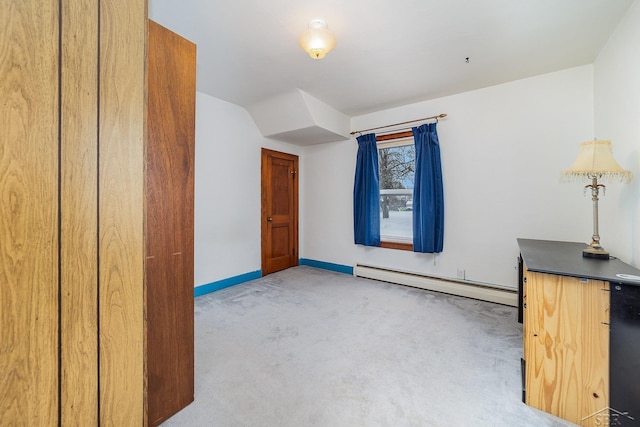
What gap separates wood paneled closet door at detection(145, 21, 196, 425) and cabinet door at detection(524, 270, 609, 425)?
1.96m

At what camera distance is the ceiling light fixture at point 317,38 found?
6.42 feet

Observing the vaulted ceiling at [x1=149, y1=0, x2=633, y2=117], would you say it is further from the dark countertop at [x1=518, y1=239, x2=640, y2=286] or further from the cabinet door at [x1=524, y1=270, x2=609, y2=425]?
the cabinet door at [x1=524, y1=270, x2=609, y2=425]

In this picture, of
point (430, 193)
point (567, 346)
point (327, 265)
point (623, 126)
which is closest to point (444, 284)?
point (430, 193)

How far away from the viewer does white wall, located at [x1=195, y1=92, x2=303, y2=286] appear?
3.41 metres

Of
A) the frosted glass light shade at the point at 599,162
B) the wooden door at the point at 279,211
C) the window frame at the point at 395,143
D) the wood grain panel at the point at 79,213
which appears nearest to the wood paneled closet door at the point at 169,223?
the wood grain panel at the point at 79,213

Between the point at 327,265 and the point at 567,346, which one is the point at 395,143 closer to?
the point at 327,265

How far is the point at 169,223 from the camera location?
56.7 inches

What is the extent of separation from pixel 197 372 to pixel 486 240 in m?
3.24

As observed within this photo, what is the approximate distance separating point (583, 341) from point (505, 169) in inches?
85.9

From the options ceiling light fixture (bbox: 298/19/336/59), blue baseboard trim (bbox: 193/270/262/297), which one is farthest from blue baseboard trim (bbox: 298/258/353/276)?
ceiling light fixture (bbox: 298/19/336/59)

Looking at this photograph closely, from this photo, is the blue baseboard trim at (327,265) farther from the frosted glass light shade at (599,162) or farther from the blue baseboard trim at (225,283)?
the frosted glass light shade at (599,162)

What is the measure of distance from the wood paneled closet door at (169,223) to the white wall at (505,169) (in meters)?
3.01

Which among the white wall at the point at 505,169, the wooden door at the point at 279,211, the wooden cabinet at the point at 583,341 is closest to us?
the wooden cabinet at the point at 583,341

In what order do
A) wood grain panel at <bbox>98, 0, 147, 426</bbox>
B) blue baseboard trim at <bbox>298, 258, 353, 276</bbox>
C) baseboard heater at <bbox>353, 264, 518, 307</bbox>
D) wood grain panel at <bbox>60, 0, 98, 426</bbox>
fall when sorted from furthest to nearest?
blue baseboard trim at <bbox>298, 258, 353, 276</bbox>
baseboard heater at <bbox>353, 264, 518, 307</bbox>
wood grain panel at <bbox>98, 0, 147, 426</bbox>
wood grain panel at <bbox>60, 0, 98, 426</bbox>
